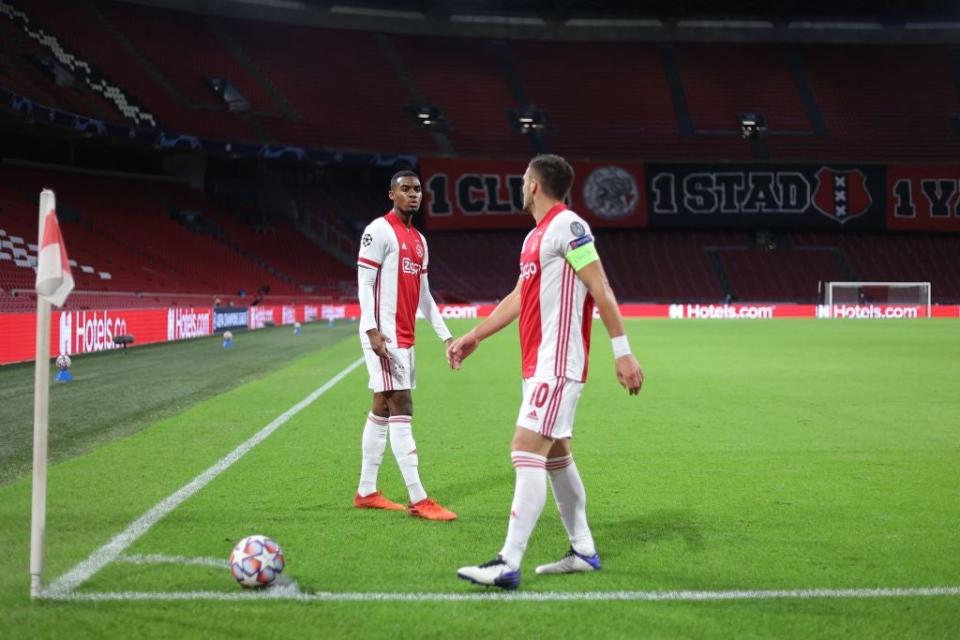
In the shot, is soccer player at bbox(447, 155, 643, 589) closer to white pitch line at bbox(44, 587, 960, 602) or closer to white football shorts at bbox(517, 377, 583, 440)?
white football shorts at bbox(517, 377, 583, 440)

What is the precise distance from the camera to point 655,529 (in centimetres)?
589

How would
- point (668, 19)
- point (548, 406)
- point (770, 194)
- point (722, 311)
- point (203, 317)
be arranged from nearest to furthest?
point (548, 406)
point (203, 317)
point (722, 311)
point (770, 194)
point (668, 19)

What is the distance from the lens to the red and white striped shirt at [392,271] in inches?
250

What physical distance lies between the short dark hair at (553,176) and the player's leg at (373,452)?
213 centimetres

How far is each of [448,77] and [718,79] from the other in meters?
18.0

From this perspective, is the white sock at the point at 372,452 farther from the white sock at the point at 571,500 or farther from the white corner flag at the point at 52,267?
the white corner flag at the point at 52,267

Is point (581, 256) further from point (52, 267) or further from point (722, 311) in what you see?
point (722, 311)

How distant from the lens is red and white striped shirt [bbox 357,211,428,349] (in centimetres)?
634

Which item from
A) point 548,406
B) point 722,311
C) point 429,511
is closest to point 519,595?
point 548,406

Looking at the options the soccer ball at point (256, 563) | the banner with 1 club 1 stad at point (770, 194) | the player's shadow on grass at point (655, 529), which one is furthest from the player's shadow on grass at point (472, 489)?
the banner with 1 club 1 stad at point (770, 194)

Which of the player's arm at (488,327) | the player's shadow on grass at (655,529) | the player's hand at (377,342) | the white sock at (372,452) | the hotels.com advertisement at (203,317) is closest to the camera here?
the player's arm at (488,327)

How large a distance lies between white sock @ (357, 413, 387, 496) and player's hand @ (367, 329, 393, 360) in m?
0.56

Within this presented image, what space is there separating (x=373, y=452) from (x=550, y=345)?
227 cm

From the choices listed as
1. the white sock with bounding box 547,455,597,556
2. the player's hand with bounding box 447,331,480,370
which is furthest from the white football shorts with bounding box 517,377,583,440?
the player's hand with bounding box 447,331,480,370
